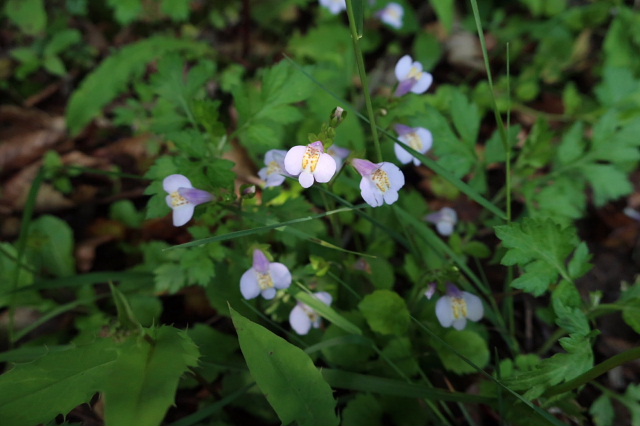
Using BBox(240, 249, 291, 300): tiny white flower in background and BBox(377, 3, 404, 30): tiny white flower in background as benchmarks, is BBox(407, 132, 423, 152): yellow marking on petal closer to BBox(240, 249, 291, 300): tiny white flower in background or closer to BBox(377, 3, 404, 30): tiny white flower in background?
BBox(240, 249, 291, 300): tiny white flower in background

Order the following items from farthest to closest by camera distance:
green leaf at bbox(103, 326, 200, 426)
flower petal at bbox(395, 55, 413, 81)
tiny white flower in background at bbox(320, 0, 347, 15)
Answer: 1. tiny white flower in background at bbox(320, 0, 347, 15)
2. flower petal at bbox(395, 55, 413, 81)
3. green leaf at bbox(103, 326, 200, 426)

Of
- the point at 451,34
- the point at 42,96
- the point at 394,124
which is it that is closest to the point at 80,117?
the point at 42,96

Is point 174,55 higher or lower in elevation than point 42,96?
higher

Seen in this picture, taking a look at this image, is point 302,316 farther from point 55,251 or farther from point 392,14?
point 392,14

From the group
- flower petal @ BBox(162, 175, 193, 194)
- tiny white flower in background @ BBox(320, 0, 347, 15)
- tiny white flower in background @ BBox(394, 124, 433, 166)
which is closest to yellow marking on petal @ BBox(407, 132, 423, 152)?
tiny white flower in background @ BBox(394, 124, 433, 166)

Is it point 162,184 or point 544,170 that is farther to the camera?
point 544,170

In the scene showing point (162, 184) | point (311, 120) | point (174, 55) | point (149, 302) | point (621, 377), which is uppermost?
point (174, 55)

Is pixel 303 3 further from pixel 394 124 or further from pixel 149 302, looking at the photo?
pixel 149 302

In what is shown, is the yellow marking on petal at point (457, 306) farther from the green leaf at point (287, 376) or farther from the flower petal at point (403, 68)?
the flower petal at point (403, 68)
